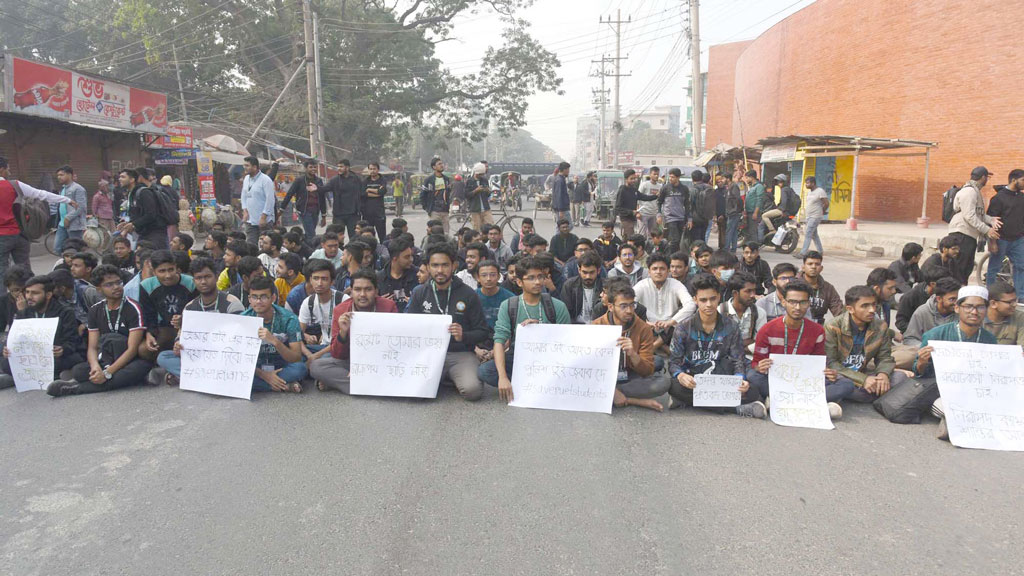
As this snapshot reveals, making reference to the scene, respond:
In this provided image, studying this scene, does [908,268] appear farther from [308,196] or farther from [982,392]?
[308,196]

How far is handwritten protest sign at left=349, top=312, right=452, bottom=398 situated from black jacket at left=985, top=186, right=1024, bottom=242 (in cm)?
674

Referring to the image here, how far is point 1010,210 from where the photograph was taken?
827 centimetres

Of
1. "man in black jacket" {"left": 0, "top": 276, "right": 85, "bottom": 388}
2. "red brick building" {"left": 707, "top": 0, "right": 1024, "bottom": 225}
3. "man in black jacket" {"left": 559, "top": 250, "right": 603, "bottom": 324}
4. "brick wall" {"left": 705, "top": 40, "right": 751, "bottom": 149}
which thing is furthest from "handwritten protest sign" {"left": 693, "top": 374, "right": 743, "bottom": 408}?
"brick wall" {"left": 705, "top": 40, "right": 751, "bottom": 149}

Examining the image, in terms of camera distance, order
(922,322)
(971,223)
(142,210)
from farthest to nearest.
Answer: (142,210), (971,223), (922,322)

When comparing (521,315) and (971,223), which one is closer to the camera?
(521,315)

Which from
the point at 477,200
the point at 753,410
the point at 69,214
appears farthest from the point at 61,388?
the point at 477,200

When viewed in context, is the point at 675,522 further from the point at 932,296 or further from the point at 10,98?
the point at 10,98

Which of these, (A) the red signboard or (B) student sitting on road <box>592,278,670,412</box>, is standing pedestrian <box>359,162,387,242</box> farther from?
(A) the red signboard

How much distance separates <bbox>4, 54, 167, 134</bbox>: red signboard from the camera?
1516cm

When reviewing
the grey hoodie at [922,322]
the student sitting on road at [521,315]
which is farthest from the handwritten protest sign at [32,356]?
Answer: the grey hoodie at [922,322]

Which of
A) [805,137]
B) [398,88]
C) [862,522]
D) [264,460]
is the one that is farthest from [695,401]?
[398,88]

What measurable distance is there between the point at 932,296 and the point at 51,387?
726 cm

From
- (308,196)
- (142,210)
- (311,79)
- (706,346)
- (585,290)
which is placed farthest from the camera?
(311,79)

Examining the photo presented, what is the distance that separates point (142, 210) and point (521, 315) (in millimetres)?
5737
